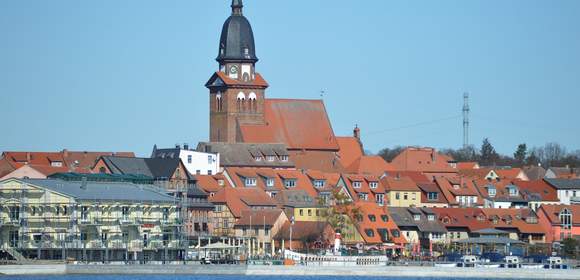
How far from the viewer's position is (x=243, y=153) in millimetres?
159375

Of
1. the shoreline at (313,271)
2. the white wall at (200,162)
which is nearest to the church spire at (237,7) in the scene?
the white wall at (200,162)

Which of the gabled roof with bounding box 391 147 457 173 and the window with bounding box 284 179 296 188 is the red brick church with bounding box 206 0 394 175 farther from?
the window with bounding box 284 179 296 188

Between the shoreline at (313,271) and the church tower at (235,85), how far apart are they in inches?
2059

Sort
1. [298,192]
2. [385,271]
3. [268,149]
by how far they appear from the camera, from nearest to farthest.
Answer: [385,271]
[298,192]
[268,149]

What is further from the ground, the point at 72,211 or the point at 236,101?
the point at 236,101

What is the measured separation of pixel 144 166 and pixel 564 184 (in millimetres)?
42448

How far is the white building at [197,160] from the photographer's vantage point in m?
154

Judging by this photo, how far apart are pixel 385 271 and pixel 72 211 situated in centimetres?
2096

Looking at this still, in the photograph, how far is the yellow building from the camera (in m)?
119

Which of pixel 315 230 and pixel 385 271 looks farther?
pixel 315 230

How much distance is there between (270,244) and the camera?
443 feet

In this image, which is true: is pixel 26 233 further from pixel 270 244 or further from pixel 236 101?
pixel 236 101

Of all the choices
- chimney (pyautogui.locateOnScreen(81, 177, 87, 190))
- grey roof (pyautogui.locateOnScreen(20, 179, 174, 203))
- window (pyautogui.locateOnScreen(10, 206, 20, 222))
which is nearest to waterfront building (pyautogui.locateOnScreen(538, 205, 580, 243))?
grey roof (pyautogui.locateOnScreen(20, 179, 174, 203))

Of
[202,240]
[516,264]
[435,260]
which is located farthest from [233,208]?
[516,264]
